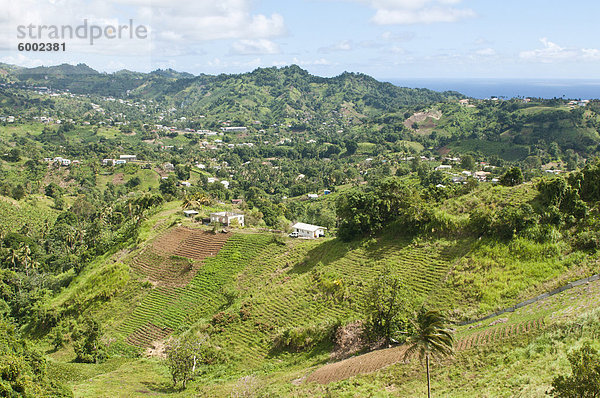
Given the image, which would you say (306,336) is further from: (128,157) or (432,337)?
(128,157)

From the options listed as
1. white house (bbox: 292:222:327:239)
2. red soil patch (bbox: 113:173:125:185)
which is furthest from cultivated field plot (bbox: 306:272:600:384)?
red soil patch (bbox: 113:173:125:185)

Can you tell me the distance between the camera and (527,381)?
16.2 metres

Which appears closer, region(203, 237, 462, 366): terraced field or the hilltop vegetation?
the hilltop vegetation

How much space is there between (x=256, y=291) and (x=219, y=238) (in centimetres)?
1110

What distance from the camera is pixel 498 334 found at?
2078 cm

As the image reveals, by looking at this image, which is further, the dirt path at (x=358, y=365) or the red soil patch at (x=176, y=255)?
the red soil patch at (x=176, y=255)

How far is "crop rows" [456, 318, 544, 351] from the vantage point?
2022 centimetres

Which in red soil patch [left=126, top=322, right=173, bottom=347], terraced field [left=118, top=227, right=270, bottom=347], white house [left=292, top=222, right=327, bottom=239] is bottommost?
red soil patch [left=126, top=322, right=173, bottom=347]

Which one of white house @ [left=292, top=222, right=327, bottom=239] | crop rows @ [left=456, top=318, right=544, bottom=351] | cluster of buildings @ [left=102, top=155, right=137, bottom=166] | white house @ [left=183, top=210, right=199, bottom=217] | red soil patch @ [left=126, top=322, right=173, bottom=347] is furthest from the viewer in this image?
cluster of buildings @ [left=102, top=155, right=137, bottom=166]

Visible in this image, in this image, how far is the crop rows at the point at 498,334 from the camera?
20219mm

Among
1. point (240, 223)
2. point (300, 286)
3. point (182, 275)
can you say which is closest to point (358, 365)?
point (300, 286)

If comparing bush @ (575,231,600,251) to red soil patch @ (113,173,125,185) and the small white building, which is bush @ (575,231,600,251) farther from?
the small white building

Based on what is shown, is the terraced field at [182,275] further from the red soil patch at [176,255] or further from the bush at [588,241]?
the bush at [588,241]

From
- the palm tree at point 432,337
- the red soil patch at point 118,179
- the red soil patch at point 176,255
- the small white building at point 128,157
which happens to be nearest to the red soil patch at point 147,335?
the red soil patch at point 176,255
